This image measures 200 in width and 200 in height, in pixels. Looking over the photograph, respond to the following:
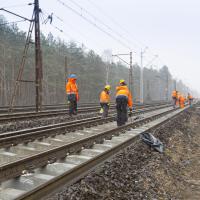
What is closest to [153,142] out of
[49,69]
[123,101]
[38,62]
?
[123,101]

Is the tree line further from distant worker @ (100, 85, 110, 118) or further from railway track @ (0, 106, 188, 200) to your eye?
railway track @ (0, 106, 188, 200)

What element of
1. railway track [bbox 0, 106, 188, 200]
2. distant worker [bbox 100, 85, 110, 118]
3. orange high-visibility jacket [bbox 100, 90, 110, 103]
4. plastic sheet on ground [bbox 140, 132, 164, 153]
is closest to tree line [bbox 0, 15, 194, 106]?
distant worker [bbox 100, 85, 110, 118]

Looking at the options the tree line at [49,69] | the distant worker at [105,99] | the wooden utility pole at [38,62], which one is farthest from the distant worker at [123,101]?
the tree line at [49,69]

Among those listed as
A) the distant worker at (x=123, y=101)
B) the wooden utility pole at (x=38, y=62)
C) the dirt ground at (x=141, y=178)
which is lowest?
the dirt ground at (x=141, y=178)

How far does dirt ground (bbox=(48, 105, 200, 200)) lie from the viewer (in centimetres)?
461

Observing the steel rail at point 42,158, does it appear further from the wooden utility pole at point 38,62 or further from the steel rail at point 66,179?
the wooden utility pole at point 38,62

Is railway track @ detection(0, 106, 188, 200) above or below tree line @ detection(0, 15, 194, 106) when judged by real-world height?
A: below

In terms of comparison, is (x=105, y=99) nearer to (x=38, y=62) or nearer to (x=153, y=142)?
(x=153, y=142)

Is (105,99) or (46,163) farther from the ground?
(105,99)

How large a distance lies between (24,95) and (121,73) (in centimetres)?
5136

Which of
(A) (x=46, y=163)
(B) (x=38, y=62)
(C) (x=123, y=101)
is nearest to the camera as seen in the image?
(A) (x=46, y=163)

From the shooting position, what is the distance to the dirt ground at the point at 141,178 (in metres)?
4.61

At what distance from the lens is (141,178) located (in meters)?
5.77

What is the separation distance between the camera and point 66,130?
10117 mm
